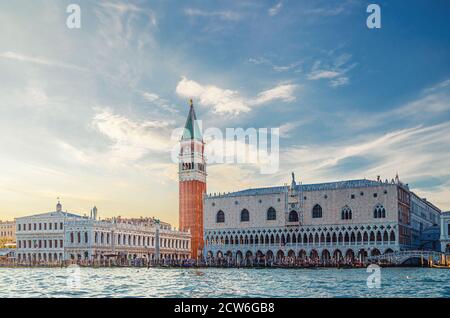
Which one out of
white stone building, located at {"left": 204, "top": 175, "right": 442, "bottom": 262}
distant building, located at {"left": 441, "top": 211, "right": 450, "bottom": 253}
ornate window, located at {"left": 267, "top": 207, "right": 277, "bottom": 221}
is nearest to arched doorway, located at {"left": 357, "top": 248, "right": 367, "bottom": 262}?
white stone building, located at {"left": 204, "top": 175, "right": 442, "bottom": 262}

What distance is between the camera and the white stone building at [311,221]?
54094 millimetres

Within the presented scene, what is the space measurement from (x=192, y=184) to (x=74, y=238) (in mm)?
16070

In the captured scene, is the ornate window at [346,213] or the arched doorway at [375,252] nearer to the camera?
the arched doorway at [375,252]

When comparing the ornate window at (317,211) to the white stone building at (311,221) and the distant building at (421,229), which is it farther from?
the distant building at (421,229)

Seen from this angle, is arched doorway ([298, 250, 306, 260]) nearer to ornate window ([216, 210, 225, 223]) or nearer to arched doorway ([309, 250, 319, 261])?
arched doorway ([309, 250, 319, 261])

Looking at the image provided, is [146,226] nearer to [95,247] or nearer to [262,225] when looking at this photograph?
[95,247]

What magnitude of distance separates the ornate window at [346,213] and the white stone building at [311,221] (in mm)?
89

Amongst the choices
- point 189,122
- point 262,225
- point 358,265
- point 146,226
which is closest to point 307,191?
point 262,225

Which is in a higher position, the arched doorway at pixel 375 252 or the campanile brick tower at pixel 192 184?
the campanile brick tower at pixel 192 184

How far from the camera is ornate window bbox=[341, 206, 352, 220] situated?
55531mm

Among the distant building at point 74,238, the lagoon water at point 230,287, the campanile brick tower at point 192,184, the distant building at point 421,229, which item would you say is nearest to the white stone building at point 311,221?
the distant building at point 421,229
